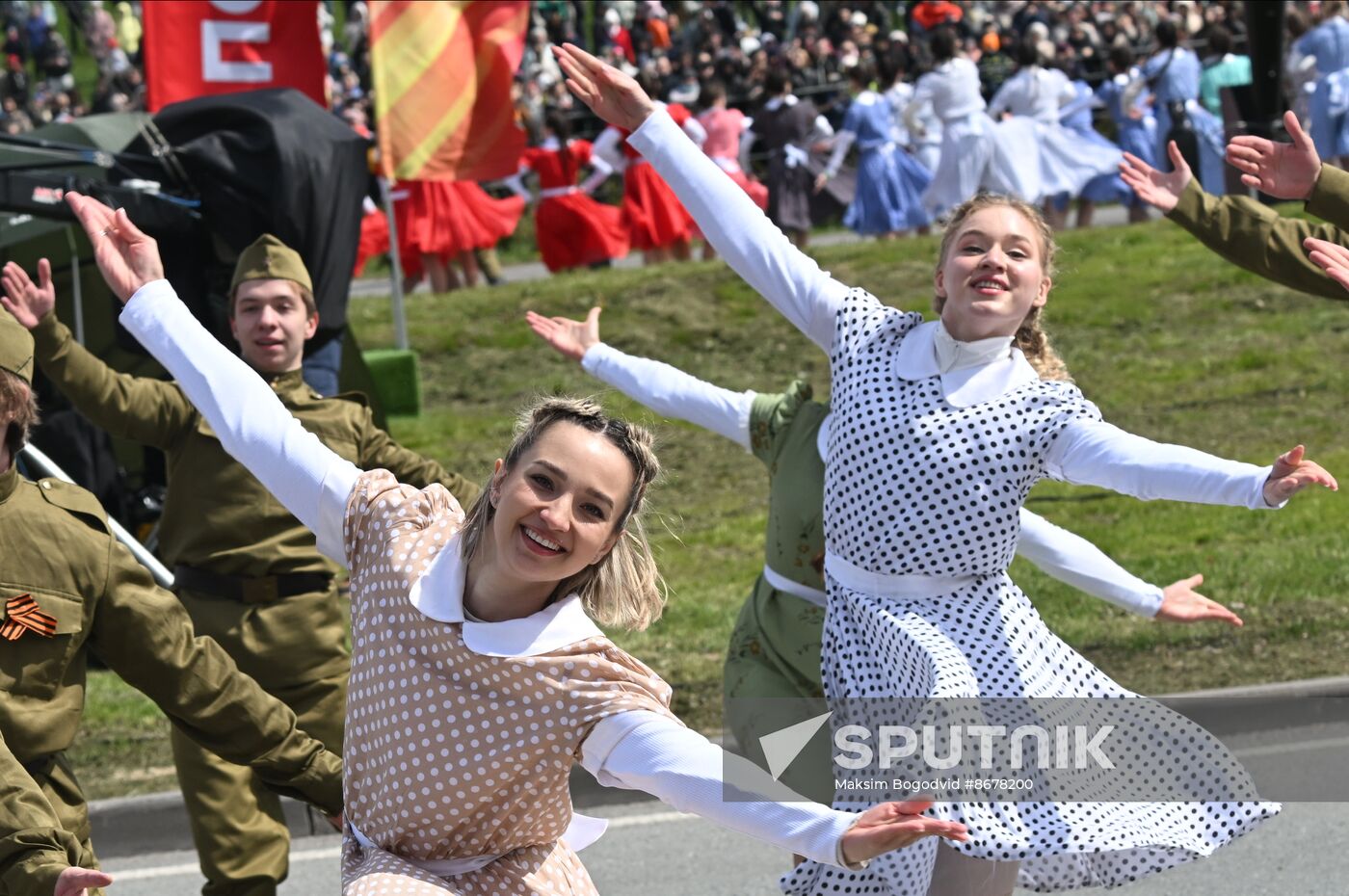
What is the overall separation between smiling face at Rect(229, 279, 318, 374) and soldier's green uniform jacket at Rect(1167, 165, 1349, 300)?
2401 millimetres

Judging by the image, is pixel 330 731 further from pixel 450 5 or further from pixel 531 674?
pixel 450 5

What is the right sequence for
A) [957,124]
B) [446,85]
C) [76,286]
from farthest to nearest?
[957,124]
[446,85]
[76,286]

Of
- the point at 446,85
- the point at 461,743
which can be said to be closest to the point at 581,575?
the point at 461,743

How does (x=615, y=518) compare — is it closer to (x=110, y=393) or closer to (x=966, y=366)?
(x=966, y=366)

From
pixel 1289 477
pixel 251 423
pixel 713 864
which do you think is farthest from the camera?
pixel 713 864

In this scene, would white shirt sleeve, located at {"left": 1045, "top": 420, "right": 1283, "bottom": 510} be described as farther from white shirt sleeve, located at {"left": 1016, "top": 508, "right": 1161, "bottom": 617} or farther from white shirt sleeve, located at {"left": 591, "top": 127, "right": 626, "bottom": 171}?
white shirt sleeve, located at {"left": 591, "top": 127, "right": 626, "bottom": 171}

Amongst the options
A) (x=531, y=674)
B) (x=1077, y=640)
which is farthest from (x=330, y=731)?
(x=1077, y=640)

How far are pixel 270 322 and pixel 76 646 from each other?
72.6 inches

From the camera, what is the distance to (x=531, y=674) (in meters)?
3.26

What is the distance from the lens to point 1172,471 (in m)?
4.01

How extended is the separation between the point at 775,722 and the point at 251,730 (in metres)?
1.47

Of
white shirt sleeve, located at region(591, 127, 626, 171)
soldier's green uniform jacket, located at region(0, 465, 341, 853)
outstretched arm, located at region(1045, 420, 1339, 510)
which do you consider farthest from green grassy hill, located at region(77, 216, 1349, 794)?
white shirt sleeve, located at region(591, 127, 626, 171)

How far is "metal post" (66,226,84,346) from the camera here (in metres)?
9.76

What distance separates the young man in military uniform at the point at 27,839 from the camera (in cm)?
343
